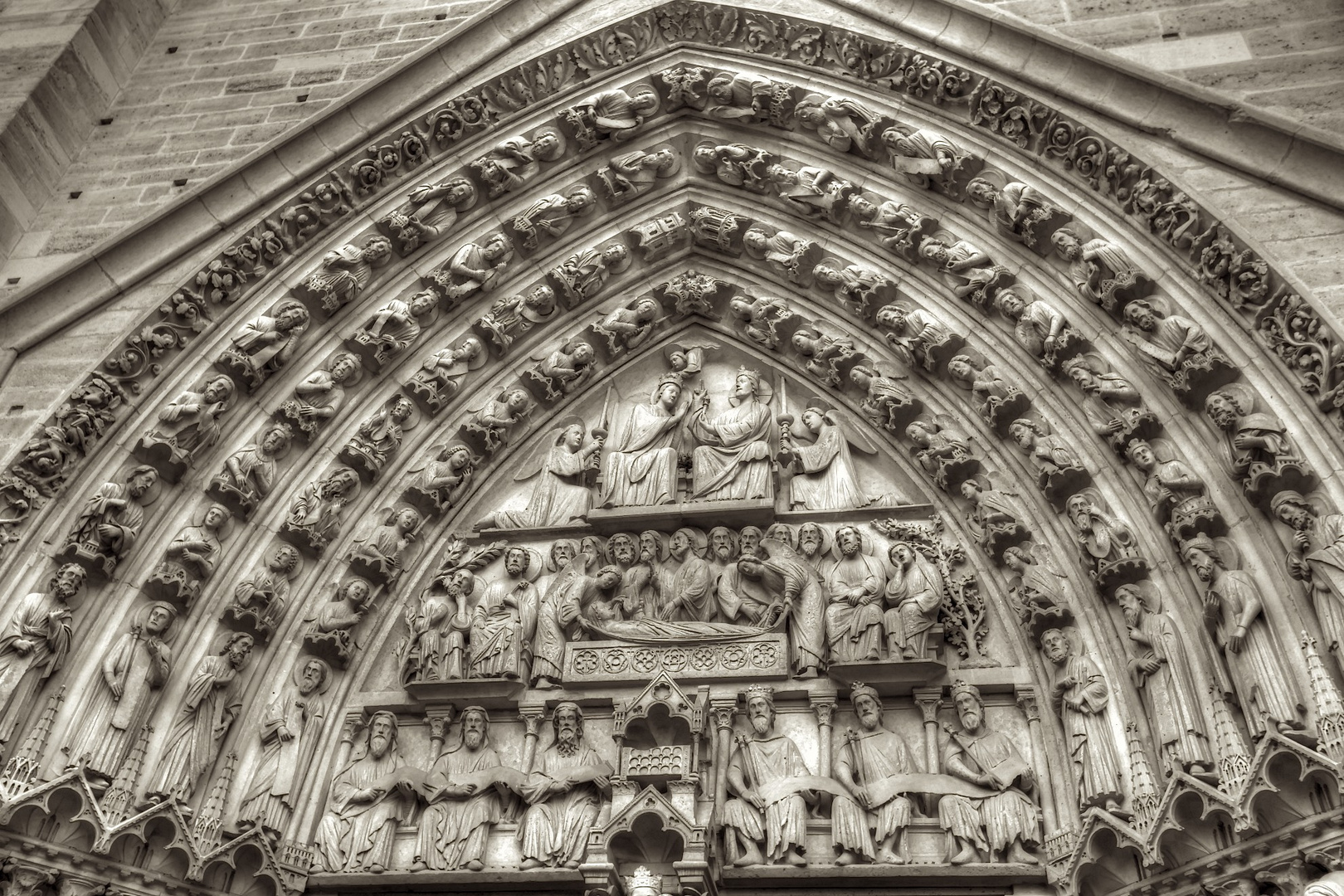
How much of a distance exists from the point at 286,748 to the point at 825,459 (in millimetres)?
3493

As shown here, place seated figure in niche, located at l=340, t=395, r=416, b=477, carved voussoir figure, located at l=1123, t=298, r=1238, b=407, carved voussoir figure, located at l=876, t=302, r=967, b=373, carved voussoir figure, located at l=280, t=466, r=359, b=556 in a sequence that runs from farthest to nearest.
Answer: seated figure in niche, located at l=340, t=395, r=416, b=477 → carved voussoir figure, located at l=876, t=302, r=967, b=373 → carved voussoir figure, located at l=280, t=466, r=359, b=556 → carved voussoir figure, located at l=1123, t=298, r=1238, b=407

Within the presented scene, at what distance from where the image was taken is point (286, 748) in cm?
654

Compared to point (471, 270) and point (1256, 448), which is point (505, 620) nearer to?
point (471, 270)

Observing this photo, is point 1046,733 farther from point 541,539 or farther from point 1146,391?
point 541,539

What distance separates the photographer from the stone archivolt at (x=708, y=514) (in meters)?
5.79

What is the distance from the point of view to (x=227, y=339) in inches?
288

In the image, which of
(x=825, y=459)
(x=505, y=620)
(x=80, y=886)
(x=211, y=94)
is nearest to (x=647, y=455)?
(x=825, y=459)

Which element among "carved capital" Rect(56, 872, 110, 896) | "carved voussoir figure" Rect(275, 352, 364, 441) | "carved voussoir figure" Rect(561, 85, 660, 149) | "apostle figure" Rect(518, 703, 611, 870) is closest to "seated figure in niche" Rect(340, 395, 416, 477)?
"carved voussoir figure" Rect(275, 352, 364, 441)

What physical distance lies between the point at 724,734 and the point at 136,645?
3060mm

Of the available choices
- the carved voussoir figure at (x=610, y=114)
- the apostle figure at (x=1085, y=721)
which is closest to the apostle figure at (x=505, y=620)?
the apostle figure at (x=1085, y=721)

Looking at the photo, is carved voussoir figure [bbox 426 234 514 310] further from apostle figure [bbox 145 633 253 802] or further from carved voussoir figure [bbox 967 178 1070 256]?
carved voussoir figure [bbox 967 178 1070 256]

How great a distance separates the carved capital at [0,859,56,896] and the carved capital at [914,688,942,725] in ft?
13.8

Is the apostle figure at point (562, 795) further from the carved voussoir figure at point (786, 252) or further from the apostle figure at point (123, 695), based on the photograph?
the carved voussoir figure at point (786, 252)

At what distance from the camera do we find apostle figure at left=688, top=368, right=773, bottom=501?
7.41m
